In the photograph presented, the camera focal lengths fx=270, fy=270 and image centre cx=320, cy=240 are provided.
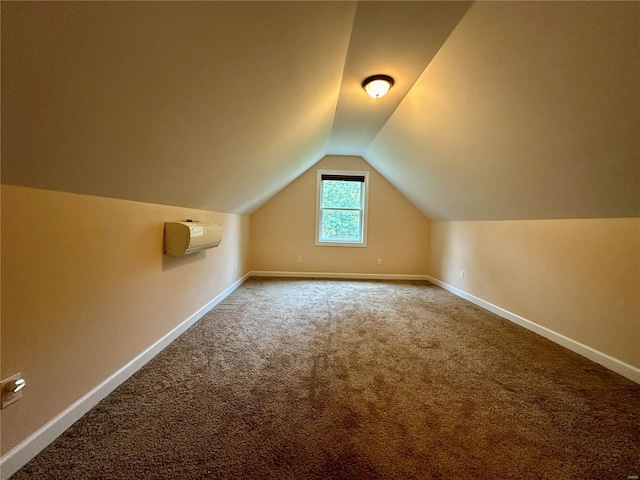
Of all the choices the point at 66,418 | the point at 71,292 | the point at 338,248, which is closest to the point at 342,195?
the point at 338,248

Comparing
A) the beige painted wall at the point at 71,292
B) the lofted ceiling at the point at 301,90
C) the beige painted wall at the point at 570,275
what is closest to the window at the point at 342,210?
the beige painted wall at the point at 570,275

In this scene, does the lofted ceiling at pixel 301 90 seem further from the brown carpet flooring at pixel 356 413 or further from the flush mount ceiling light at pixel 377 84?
the brown carpet flooring at pixel 356 413

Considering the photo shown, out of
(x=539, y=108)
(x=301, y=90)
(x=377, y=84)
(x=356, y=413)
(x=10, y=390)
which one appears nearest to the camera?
(x=10, y=390)

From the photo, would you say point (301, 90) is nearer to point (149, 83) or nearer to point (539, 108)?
point (149, 83)

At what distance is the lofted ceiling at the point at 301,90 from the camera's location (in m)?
0.93

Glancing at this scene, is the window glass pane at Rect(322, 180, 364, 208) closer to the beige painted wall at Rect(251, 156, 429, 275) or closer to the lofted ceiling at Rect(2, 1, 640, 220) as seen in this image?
the beige painted wall at Rect(251, 156, 429, 275)

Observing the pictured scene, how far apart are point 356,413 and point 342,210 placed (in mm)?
4289

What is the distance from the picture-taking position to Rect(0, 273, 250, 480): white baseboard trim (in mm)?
1091

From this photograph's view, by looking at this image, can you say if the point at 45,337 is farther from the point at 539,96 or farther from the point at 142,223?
the point at 539,96

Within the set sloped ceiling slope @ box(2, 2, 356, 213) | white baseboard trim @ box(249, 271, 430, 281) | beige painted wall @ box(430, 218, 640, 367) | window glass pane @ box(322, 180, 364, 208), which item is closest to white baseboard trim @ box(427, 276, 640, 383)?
beige painted wall @ box(430, 218, 640, 367)

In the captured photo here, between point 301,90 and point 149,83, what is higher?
point 301,90

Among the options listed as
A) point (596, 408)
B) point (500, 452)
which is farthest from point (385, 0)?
point (596, 408)

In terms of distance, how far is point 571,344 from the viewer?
2.38 meters

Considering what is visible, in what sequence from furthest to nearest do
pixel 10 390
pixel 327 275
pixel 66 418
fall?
pixel 327 275 → pixel 66 418 → pixel 10 390
